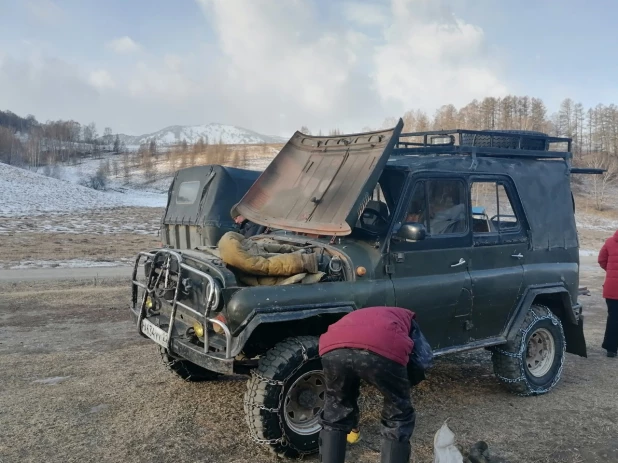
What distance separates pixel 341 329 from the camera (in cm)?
355

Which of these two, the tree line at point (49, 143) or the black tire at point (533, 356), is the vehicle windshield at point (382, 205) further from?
the tree line at point (49, 143)

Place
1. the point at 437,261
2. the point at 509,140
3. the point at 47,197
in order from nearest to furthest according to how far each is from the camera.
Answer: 1. the point at 437,261
2. the point at 509,140
3. the point at 47,197

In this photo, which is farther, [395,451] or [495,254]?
[495,254]

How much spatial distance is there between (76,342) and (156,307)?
2849 millimetres

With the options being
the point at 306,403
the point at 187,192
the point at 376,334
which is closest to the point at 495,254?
the point at 306,403

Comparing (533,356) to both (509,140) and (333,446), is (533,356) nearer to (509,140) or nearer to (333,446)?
(509,140)

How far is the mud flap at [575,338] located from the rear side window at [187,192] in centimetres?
627

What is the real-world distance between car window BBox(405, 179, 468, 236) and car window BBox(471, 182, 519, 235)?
0.20 m

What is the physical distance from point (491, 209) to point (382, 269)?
171 cm

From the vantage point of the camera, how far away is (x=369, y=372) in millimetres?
3434

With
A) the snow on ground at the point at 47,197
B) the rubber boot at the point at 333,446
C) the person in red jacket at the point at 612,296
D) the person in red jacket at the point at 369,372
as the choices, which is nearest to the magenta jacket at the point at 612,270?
the person in red jacket at the point at 612,296

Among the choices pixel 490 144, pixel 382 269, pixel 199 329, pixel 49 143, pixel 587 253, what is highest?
pixel 49 143

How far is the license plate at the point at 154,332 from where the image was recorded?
481 cm

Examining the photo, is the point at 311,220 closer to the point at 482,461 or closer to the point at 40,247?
the point at 482,461
